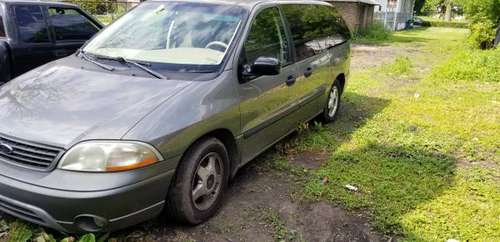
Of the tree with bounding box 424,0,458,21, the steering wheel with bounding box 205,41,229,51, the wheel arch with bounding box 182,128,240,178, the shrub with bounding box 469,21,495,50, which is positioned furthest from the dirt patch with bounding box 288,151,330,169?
the tree with bounding box 424,0,458,21

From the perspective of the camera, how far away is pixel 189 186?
3070 mm

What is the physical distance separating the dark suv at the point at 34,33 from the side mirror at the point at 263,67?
3545 mm

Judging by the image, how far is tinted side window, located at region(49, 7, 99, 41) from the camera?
20.2 ft

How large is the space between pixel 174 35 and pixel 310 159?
206cm

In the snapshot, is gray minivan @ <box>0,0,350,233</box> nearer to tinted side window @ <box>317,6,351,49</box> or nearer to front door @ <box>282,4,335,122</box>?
front door @ <box>282,4,335,122</box>

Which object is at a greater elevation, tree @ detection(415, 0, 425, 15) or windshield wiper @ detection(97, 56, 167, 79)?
windshield wiper @ detection(97, 56, 167, 79)

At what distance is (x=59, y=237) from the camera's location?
117 inches

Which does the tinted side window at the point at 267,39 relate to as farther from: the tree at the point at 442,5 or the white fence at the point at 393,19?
the tree at the point at 442,5

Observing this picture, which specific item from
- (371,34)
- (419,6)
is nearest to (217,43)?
(371,34)

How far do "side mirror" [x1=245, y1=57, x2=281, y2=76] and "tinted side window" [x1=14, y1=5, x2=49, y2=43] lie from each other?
363cm

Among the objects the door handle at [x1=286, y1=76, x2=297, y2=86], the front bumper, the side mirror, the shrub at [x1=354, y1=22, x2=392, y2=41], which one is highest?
the side mirror

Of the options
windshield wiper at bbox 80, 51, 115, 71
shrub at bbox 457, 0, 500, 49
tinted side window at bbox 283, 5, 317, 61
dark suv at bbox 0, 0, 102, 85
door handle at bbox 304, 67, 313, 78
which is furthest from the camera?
shrub at bbox 457, 0, 500, 49

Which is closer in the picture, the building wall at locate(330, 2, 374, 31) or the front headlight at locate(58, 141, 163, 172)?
the front headlight at locate(58, 141, 163, 172)

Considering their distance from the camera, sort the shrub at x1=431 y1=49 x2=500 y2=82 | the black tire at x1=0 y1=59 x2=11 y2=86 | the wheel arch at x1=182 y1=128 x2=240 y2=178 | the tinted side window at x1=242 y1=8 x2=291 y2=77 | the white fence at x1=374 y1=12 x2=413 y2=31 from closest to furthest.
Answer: the wheel arch at x1=182 y1=128 x2=240 y2=178, the tinted side window at x1=242 y1=8 x2=291 y2=77, the black tire at x1=0 y1=59 x2=11 y2=86, the shrub at x1=431 y1=49 x2=500 y2=82, the white fence at x1=374 y1=12 x2=413 y2=31
